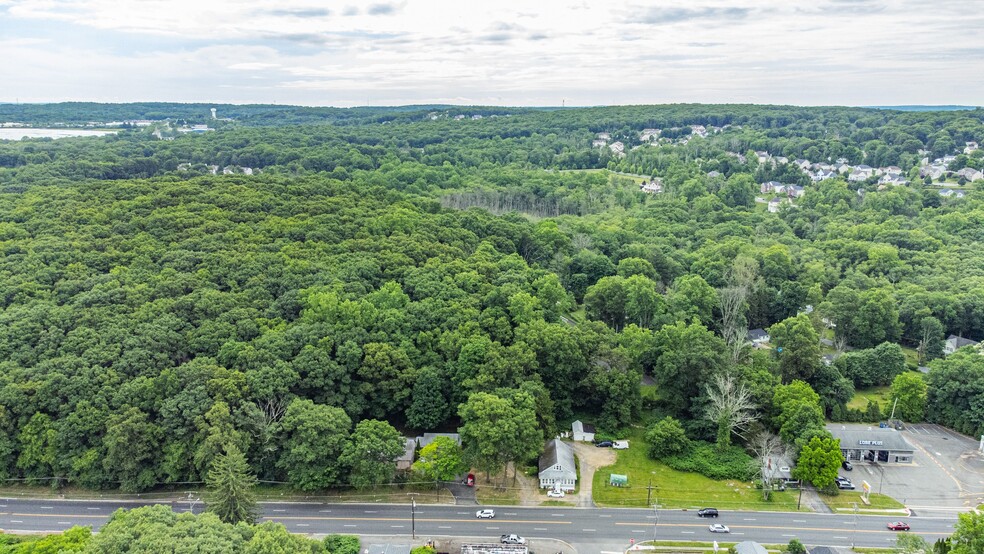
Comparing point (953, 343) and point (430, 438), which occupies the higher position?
point (953, 343)

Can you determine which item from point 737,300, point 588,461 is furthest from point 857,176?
point 588,461

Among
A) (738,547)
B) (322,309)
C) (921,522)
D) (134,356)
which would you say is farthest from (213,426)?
(921,522)

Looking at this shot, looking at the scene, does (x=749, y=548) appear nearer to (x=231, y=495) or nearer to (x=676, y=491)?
(x=676, y=491)

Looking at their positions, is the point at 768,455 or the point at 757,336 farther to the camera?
the point at 757,336

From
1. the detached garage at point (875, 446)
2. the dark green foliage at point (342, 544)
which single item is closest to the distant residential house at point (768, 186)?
the detached garage at point (875, 446)

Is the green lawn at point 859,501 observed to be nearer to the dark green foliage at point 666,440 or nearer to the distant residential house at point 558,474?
the dark green foliage at point 666,440

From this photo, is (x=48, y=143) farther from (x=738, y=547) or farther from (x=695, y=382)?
(x=738, y=547)
